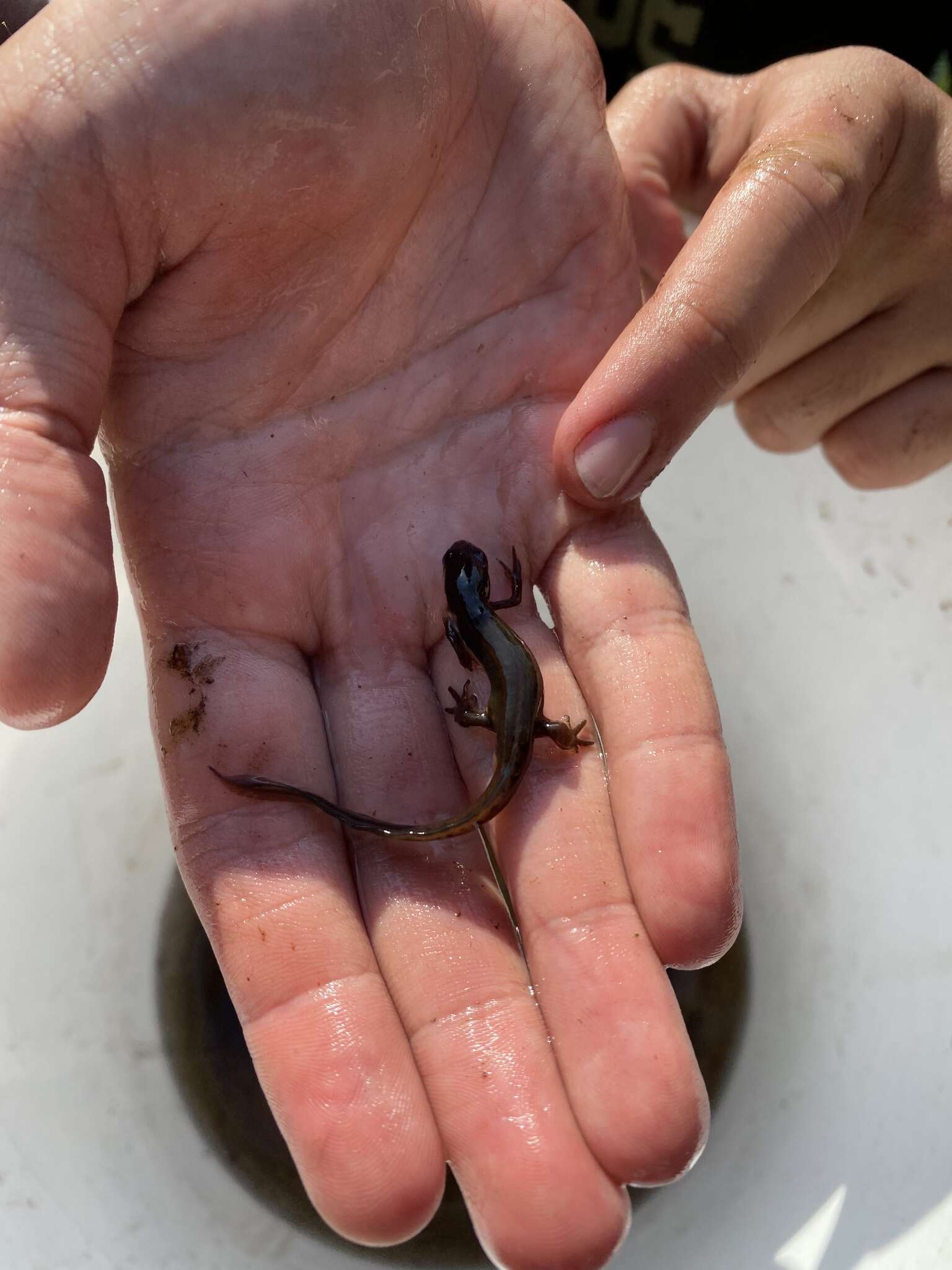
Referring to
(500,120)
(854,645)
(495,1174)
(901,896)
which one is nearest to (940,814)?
(901,896)

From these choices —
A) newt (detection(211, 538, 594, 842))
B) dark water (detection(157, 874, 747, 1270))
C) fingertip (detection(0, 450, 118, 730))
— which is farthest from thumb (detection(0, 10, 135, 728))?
dark water (detection(157, 874, 747, 1270))

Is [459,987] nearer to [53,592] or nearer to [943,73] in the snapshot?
[53,592]

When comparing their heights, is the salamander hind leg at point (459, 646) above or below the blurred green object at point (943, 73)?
below

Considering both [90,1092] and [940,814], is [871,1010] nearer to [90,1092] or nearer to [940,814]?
[940,814]

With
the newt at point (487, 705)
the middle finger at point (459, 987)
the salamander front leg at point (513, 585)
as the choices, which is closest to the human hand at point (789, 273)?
the salamander front leg at point (513, 585)

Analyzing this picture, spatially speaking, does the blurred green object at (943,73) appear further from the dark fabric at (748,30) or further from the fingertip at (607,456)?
the fingertip at (607,456)

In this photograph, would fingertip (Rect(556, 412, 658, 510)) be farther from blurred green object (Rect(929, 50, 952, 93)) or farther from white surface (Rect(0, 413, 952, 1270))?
blurred green object (Rect(929, 50, 952, 93))
